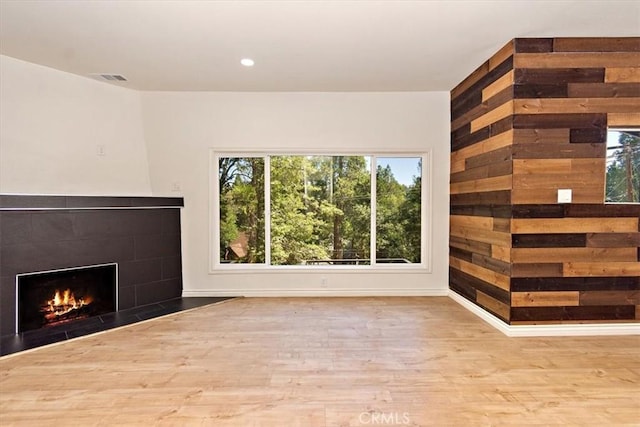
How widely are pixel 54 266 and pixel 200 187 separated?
1.71 meters

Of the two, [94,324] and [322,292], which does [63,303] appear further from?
[322,292]

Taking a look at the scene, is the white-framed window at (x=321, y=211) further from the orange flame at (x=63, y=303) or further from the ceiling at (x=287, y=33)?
the orange flame at (x=63, y=303)

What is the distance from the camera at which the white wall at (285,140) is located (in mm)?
4266

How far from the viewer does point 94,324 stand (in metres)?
3.38

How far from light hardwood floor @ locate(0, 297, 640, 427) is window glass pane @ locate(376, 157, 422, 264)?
1199 millimetres

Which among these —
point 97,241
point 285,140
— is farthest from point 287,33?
point 97,241

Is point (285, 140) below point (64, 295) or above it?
above

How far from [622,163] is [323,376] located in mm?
3176

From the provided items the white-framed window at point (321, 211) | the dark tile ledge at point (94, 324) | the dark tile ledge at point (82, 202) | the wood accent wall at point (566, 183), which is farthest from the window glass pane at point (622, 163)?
→ the dark tile ledge at point (82, 202)

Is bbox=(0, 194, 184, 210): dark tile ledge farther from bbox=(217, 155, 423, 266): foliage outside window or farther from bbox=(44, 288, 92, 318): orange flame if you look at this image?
bbox=(44, 288, 92, 318): orange flame

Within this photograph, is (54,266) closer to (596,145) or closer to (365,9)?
(365,9)

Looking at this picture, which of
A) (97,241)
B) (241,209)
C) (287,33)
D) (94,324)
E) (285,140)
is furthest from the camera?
(241,209)

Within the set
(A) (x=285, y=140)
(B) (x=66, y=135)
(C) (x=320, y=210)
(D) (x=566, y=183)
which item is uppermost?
(A) (x=285, y=140)

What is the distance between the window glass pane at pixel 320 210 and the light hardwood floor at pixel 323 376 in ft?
4.02
